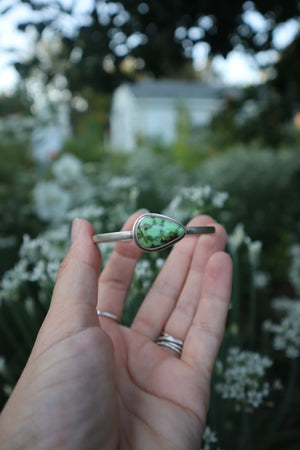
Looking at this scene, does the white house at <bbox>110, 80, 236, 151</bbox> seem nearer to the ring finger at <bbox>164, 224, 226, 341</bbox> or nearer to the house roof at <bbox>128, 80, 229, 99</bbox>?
the house roof at <bbox>128, 80, 229, 99</bbox>

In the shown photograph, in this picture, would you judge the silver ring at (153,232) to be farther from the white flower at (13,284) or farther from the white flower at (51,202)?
the white flower at (51,202)

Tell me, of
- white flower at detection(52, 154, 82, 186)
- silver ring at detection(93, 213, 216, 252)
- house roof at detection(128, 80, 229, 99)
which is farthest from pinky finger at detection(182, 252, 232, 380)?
house roof at detection(128, 80, 229, 99)

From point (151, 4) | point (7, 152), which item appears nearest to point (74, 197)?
point (7, 152)

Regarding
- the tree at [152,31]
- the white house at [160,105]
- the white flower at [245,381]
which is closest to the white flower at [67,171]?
the tree at [152,31]

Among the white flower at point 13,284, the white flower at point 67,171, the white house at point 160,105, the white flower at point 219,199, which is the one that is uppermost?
the white house at point 160,105

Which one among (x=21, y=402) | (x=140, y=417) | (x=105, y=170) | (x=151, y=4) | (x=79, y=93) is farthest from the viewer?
(x=105, y=170)

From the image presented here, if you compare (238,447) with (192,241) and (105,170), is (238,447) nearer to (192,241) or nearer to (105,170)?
(192,241)
